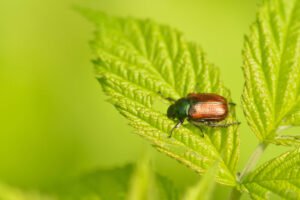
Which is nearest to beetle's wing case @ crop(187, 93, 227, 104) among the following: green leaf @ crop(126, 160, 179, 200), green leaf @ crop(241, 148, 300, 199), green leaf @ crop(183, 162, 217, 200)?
green leaf @ crop(241, 148, 300, 199)

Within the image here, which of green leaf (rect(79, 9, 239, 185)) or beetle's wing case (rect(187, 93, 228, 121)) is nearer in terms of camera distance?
green leaf (rect(79, 9, 239, 185))

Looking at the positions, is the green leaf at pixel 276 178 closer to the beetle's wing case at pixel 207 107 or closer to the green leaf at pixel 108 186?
the green leaf at pixel 108 186

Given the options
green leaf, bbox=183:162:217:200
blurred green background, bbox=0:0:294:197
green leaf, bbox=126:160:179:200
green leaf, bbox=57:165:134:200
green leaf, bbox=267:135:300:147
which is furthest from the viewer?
blurred green background, bbox=0:0:294:197

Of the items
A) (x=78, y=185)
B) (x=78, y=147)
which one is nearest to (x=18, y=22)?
(x=78, y=147)

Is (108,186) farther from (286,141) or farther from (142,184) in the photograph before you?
(142,184)

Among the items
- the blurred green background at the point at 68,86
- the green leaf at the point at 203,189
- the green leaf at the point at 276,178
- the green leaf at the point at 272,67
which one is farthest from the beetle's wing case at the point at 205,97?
the blurred green background at the point at 68,86

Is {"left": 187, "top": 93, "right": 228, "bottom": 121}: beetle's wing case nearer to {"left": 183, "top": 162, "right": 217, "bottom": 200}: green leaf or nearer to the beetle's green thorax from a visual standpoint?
the beetle's green thorax

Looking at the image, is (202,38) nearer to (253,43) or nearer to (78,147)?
(78,147)
